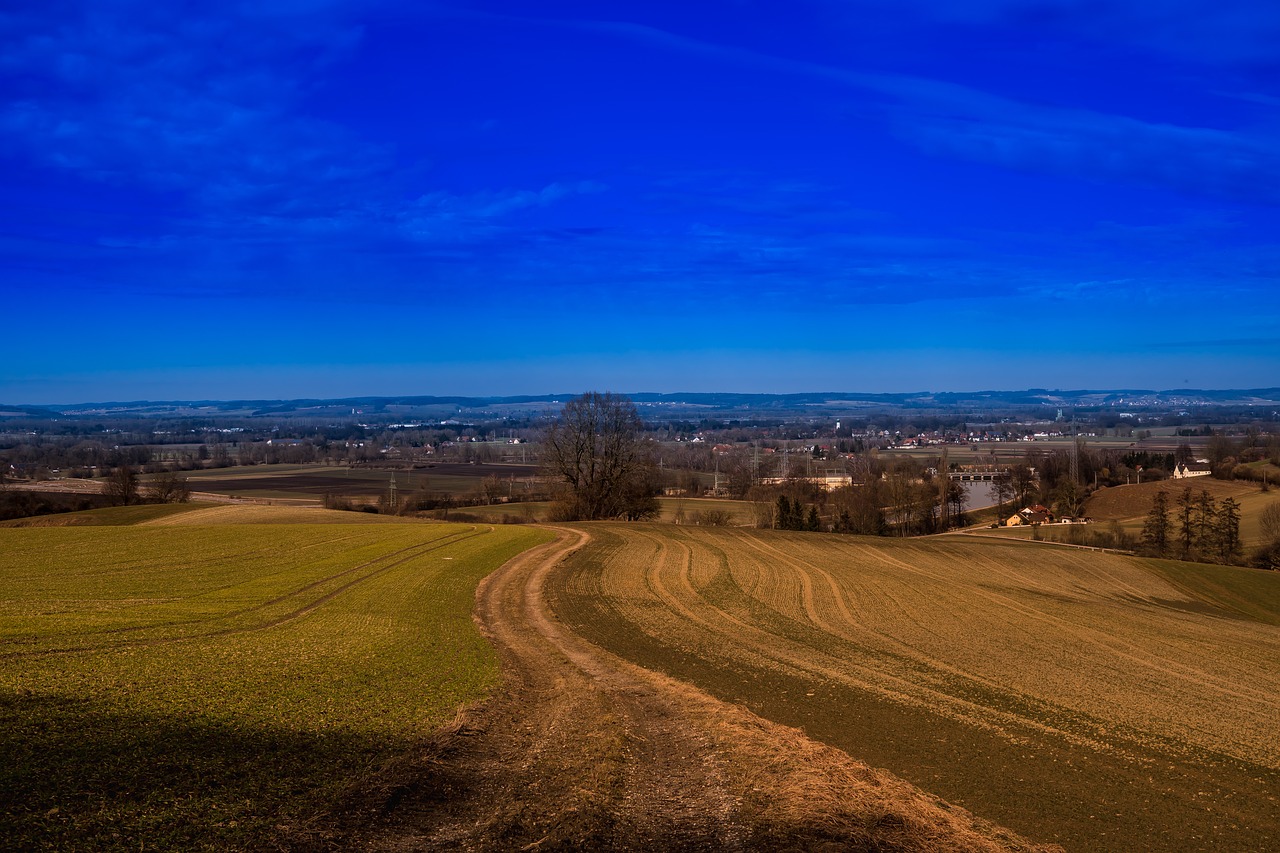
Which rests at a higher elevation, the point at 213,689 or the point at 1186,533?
the point at 213,689

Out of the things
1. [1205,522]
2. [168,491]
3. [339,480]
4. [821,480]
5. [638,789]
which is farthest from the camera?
[339,480]

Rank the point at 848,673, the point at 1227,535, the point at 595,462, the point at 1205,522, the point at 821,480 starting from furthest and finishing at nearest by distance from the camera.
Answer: the point at 821,480, the point at 595,462, the point at 1205,522, the point at 1227,535, the point at 848,673

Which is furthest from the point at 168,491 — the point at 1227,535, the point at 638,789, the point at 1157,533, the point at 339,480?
the point at 1227,535

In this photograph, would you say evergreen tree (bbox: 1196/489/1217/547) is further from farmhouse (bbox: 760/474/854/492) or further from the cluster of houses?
farmhouse (bbox: 760/474/854/492)

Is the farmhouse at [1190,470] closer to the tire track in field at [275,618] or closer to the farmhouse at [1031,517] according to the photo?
the farmhouse at [1031,517]

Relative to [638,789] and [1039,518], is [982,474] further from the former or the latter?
[638,789]

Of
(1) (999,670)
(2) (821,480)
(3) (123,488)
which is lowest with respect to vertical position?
(2) (821,480)

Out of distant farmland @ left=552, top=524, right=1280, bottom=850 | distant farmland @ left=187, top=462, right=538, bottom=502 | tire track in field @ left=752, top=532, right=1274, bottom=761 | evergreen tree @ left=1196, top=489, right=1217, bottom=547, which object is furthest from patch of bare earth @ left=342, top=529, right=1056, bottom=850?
distant farmland @ left=187, top=462, right=538, bottom=502
